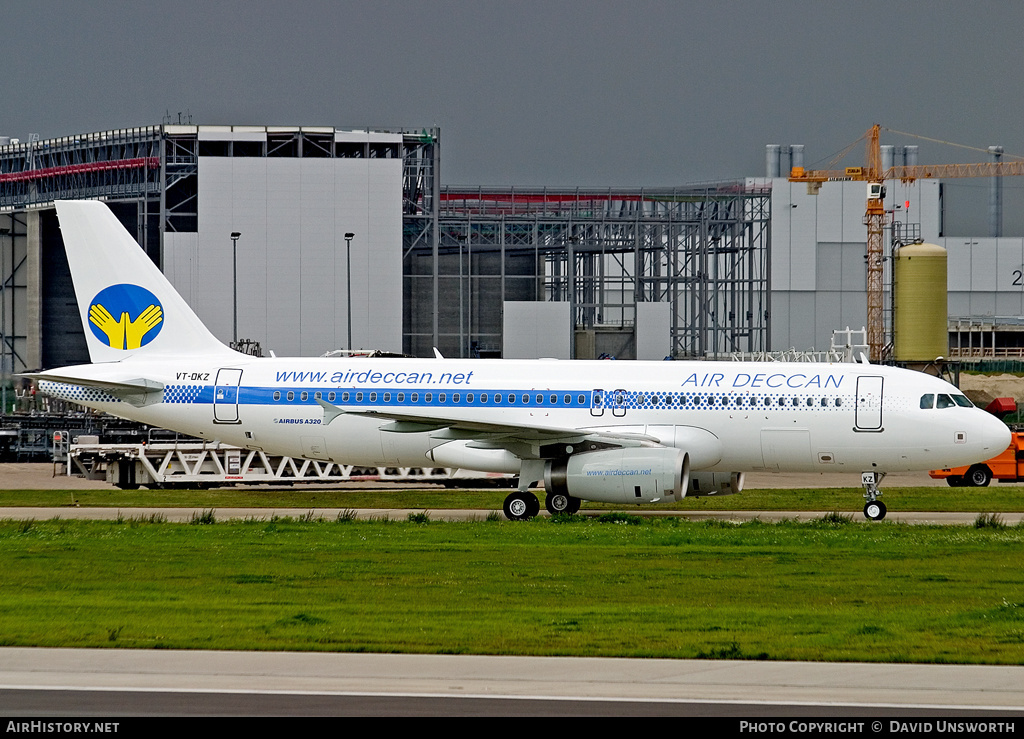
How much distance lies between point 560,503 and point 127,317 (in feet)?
40.9

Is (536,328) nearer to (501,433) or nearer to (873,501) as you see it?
(873,501)

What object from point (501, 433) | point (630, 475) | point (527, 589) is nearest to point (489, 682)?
point (527, 589)

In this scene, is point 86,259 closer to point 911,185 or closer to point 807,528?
point 807,528

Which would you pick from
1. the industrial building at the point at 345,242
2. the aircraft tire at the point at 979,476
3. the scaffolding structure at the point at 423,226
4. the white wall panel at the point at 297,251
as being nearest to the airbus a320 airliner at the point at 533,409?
the aircraft tire at the point at 979,476

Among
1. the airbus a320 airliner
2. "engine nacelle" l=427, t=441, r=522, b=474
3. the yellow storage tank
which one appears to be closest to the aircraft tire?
the airbus a320 airliner

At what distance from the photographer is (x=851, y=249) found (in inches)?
5064

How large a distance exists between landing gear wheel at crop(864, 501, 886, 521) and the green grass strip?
2.70 m

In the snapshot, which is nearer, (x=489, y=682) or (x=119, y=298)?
(x=489, y=682)

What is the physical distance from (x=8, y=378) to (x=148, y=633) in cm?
3426

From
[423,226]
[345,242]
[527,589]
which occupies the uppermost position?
[423,226]

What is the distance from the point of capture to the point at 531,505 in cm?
3109

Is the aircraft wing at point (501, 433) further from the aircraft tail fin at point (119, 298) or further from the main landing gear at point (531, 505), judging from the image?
the aircraft tail fin at point (119, 298)

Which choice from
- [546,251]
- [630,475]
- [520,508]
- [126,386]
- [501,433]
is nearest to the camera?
[630,475]

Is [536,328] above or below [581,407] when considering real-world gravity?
above
